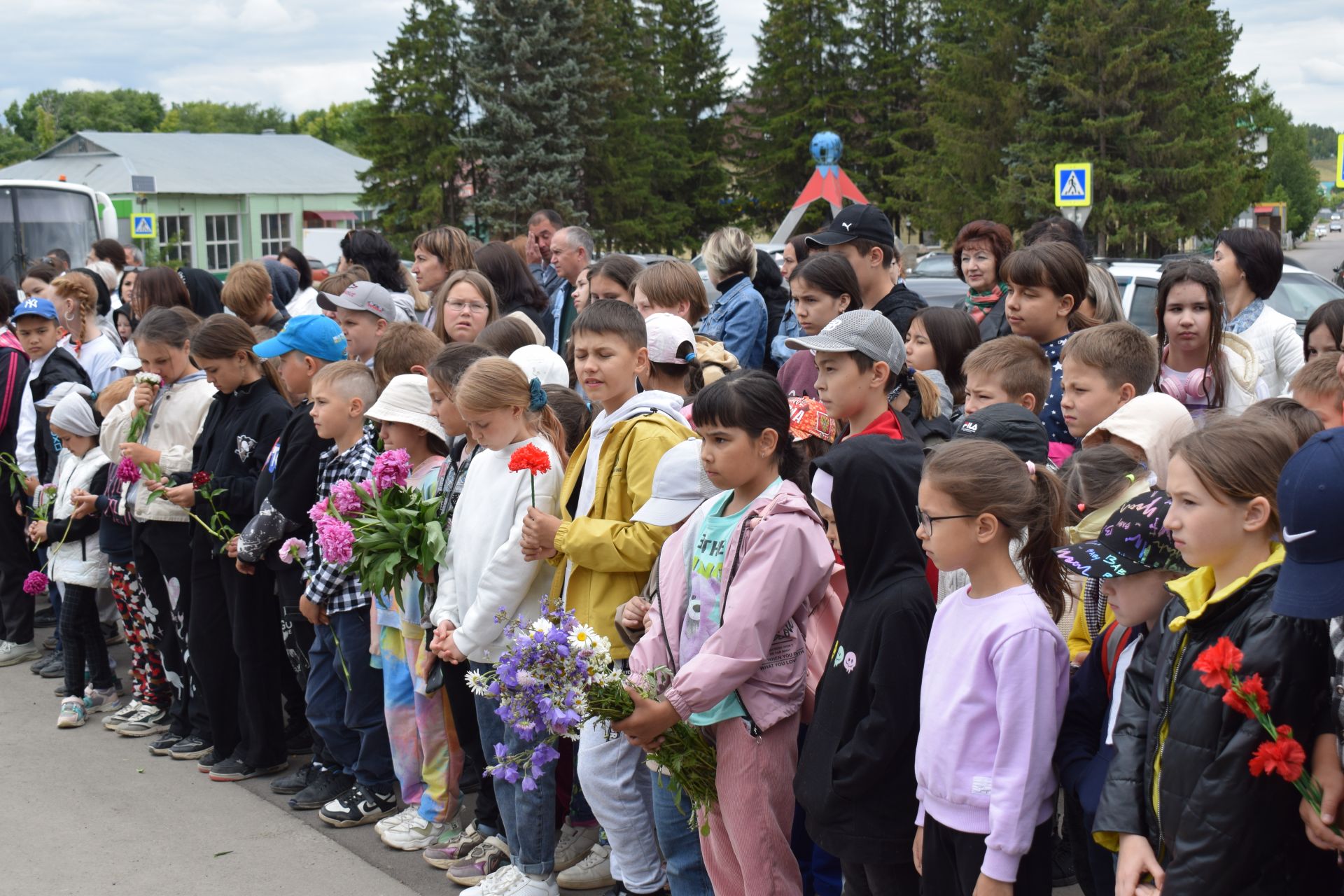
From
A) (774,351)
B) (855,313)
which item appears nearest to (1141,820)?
(855,313)

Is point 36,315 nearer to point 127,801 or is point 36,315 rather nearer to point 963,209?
point 127,801

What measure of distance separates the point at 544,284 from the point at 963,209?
36.0 meters

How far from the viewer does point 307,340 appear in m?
6.14

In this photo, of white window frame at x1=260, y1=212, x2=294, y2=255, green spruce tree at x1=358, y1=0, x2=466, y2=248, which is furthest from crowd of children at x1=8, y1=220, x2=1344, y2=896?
white window frame at x1=260, y1=212, x2=294, y2=255

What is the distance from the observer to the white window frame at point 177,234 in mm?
55597

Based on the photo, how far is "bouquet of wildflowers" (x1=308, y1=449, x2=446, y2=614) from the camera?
4941 mm

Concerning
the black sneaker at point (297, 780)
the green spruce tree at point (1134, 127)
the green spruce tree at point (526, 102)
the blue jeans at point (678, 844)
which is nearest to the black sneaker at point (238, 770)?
the black sneaker at point (297, 780)

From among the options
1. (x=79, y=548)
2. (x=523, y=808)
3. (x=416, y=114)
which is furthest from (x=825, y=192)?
(x=416, y=114)

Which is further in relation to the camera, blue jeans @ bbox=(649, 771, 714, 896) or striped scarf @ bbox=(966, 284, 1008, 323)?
striped scarf @ bbox=(966, 284, 1008, 323)

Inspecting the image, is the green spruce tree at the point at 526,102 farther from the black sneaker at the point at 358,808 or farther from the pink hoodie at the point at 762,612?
the pink hoodie at the point at 762,612

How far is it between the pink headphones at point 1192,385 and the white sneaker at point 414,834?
12.1ft

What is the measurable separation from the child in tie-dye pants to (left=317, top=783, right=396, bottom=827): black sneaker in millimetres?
187

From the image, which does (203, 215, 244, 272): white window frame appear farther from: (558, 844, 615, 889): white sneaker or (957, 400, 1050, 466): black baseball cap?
(957, 400, 1050, 466): black baseball cap

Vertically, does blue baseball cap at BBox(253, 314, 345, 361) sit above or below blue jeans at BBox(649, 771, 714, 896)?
above
